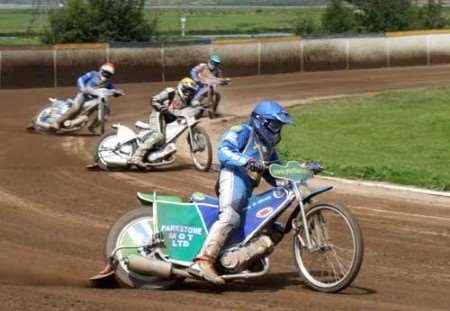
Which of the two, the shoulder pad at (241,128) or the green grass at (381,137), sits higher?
the shoulder pad at (241,128)

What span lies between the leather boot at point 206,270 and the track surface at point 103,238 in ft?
0.44

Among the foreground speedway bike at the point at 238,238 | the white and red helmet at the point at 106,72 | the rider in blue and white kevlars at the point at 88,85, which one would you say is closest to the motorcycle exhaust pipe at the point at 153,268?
the foreground speedway bike at the point at 238,238

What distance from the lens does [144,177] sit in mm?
17500

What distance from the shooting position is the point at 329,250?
8992 millimetres

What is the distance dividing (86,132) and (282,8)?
196 feet

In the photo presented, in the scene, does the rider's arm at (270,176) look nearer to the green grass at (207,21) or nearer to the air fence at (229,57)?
the air fence at (229,57)

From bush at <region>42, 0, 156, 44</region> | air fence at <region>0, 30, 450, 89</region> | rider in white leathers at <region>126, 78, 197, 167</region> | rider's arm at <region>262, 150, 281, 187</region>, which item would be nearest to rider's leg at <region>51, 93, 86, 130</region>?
rider in white leathers at <region>126, 78, 197, 167</region>

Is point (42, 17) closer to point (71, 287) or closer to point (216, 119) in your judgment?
point (216, 119)

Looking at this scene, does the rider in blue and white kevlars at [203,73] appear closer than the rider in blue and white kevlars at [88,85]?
No

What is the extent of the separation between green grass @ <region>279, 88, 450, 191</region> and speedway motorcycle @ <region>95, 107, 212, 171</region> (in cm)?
179

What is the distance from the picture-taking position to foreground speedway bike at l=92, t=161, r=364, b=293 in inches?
354

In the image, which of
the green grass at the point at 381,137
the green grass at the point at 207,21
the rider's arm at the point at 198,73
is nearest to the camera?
the green grass at the point at 381,137

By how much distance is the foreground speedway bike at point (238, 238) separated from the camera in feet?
29.5

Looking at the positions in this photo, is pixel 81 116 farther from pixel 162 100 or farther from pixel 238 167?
pixel 238 167
